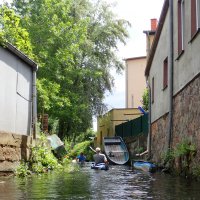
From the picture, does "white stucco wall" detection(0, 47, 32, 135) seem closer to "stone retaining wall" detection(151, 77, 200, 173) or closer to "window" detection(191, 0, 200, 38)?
"stone retaining wall" detection(151, 77, 200, 173)

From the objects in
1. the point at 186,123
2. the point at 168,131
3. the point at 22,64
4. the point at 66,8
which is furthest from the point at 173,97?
the point at 66,8

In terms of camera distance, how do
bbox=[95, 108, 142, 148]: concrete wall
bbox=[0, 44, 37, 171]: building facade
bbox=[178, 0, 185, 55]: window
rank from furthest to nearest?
bbox=[95, 108, 142, 148]: concrete wall
bbox=[178, 0, 185, 55]: window
bbox=[0, 44, 37, 171]: building facade

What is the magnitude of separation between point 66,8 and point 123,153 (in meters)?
11.4

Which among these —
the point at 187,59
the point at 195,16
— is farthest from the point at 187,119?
the point at 195,16

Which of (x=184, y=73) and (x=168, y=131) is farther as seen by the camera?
(x=168, y=131)

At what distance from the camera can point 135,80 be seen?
1836 inches

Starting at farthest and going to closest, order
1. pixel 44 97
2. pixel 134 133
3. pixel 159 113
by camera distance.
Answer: pixel 134 133 < pixel 44 97 < pixel 159 113

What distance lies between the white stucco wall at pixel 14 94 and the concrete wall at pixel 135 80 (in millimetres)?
30605

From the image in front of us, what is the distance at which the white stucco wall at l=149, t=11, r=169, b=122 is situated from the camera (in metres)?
18.5

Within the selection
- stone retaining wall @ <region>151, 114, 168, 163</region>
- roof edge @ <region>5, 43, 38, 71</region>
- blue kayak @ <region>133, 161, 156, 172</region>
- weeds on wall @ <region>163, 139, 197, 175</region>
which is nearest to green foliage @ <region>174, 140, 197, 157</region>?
weeds on wall @ <region>163, 139, 197, 175</region>

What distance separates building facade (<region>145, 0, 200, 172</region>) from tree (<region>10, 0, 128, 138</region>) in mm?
8843

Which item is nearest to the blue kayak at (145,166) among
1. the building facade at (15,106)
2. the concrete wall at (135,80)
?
the building facade at (15,106)

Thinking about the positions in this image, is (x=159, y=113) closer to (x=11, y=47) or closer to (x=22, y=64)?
(x=22, y=64)

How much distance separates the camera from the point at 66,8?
31.9 metres
